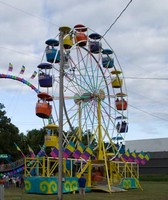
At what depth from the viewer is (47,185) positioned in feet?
100

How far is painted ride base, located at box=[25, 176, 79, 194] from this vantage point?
3062 cm

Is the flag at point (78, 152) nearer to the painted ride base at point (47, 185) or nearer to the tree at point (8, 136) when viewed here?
the painted ride base at point (47, 185)

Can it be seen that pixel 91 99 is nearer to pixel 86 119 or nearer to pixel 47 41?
pixel 86 119

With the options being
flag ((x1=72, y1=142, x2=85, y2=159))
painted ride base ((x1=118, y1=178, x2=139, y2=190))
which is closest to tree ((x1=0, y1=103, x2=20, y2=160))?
painted ride base ((x1=118, y1=178, x2=139, y2=190))

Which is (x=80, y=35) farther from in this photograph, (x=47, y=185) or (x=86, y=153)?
(x=47, y=185)

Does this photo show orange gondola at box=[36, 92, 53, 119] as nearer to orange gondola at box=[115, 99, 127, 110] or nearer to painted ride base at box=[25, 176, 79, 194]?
painted ride base at box=[25, 176, 79, 194]

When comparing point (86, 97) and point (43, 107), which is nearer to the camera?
point (43, 107)

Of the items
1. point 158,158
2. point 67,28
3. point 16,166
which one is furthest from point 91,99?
point 158,158

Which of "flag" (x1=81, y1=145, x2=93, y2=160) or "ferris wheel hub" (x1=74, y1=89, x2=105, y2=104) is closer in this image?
"flag" (x1=81, y1=145, x2=93, y2=160)

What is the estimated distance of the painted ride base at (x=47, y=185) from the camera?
1206 inches

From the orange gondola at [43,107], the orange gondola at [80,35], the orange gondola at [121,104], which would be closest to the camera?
the orange gondola at [43,107]

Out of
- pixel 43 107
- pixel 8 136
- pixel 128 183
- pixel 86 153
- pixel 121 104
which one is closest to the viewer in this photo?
pixel 43 107

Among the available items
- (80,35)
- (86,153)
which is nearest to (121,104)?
(86,153)

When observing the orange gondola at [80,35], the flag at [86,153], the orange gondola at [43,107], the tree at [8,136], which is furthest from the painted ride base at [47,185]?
the tree at [8,136]
